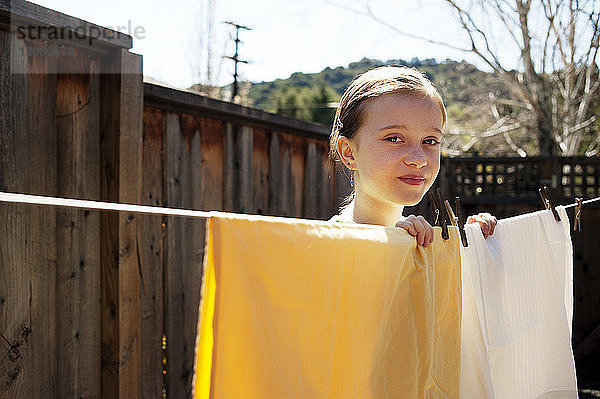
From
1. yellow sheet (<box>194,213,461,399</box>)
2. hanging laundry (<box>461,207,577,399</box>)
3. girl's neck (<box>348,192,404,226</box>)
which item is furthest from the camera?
girl's neck (<box>348,192,404,226</box>)

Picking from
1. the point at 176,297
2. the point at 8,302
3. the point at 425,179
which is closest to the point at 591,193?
the point at 176,297

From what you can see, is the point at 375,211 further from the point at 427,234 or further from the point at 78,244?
the point at 78,244

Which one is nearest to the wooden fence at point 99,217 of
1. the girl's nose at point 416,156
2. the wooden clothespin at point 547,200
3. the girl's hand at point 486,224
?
the girl's nose at point 416,156

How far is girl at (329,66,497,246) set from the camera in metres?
1.30

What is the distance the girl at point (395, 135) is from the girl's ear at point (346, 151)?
2 cm

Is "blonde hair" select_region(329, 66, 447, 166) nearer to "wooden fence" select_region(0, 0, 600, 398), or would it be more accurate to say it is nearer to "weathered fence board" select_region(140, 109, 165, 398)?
"wooden fence" select_region(0, 0, 600, 398)

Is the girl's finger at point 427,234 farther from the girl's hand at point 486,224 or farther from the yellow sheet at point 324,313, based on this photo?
the girl's hand at point 486,224

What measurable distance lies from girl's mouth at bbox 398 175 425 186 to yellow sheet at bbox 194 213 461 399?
233 millimetres

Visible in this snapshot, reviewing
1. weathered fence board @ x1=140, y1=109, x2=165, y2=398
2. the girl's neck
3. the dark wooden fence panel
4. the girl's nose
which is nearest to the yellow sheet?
the girl's nose

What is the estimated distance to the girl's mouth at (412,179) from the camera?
4.40 feet

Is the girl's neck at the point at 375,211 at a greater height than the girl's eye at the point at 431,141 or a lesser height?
lesser

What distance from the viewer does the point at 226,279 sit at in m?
0.83

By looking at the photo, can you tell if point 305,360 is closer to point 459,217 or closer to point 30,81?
point 459,217

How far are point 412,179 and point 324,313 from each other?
0.52m
